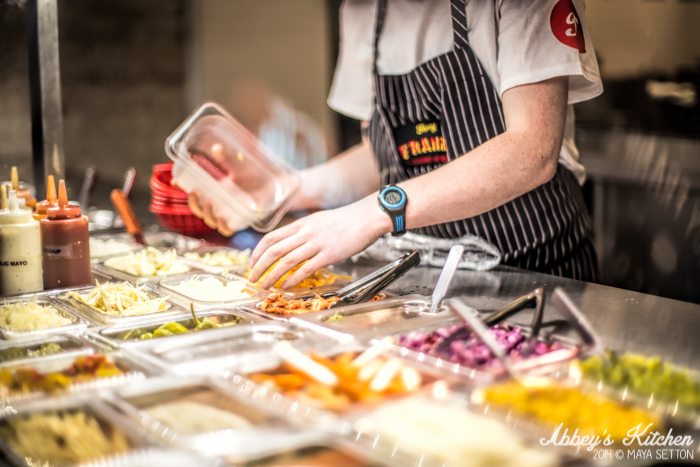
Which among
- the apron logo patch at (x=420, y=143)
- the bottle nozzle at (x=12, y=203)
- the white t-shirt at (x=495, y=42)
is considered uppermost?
the white t-shirt at (x=495, y=42)

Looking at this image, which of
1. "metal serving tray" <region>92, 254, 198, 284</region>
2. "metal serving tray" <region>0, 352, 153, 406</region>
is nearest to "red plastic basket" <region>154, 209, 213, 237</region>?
"metal serving tray" <region>92, 254, 198, 284</region>

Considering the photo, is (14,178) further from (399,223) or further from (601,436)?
(601,436)

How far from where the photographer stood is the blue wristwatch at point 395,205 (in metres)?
2.23

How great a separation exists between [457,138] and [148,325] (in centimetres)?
116

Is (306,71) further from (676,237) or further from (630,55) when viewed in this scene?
(676,237)

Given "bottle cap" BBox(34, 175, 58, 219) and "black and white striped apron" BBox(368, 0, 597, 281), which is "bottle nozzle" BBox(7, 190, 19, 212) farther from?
"black and white striped apron" BBox(368, 0, 597, 281)

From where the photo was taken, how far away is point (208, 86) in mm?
6750

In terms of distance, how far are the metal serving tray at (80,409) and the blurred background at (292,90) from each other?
304 cm

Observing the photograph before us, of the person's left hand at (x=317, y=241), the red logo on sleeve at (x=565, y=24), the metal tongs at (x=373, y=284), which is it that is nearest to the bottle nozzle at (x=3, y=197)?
the person's left hand at (x=317, y=241)

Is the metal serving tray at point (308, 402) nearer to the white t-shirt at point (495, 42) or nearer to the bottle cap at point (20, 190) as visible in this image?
the white t-shirt at point (495, 42)

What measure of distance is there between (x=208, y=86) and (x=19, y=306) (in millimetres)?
4916

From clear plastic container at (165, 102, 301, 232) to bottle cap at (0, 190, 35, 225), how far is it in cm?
57

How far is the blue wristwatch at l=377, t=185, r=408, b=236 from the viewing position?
2230mm

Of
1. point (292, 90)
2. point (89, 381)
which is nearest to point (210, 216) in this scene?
point (89, 381)
